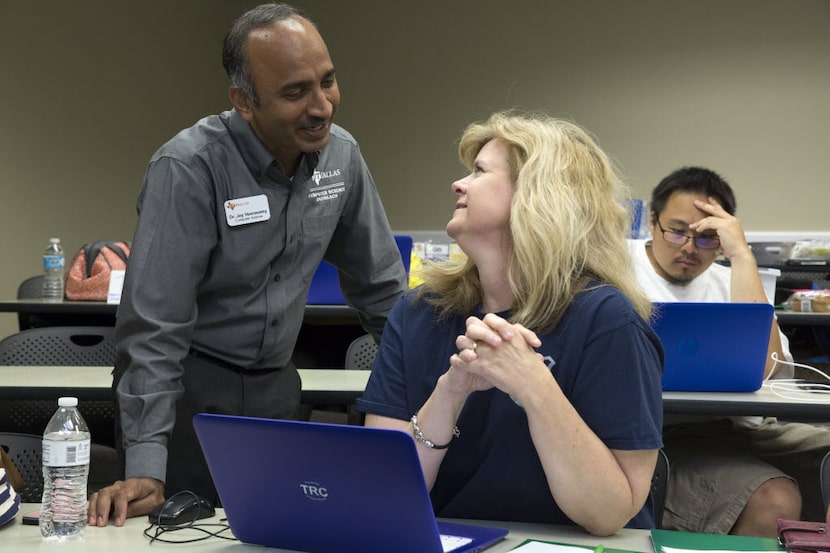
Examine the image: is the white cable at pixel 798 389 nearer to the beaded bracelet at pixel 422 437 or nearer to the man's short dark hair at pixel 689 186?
the man's short dark hair at pixel 689 186

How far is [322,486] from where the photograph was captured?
44.3 inches

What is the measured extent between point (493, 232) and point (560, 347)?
217mm

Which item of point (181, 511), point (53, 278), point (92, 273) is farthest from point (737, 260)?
point (53, 278)

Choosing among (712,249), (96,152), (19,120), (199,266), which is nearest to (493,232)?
(199,266)

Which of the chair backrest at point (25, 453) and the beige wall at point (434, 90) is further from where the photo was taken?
the beige wall at point (434, 90)

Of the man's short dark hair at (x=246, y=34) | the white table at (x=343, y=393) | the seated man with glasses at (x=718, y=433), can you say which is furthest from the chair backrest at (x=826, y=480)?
the man's short dark hair at (x=246, y=34)

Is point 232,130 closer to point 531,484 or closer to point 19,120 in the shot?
point 531,484

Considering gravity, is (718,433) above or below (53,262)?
below

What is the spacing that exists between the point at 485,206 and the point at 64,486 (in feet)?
2.48

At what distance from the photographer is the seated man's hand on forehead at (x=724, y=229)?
279cm

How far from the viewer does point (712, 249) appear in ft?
9.38

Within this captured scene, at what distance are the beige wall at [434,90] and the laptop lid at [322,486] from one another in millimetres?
4457

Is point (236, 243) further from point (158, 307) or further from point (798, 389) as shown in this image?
point (798, 389)

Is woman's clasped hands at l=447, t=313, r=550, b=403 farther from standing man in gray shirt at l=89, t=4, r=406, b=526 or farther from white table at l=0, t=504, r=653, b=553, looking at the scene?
standing man in gray shirt at l=89, t=4, r=406, b=526
